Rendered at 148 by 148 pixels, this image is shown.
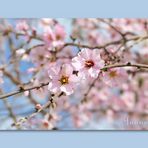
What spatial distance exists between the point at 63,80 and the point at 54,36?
2.76ft

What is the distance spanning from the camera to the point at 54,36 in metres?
2.87

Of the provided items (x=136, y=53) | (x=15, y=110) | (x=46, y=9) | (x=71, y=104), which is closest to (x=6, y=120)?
(x=15, y=110)

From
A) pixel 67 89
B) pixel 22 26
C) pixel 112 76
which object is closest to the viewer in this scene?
pixel 67 89

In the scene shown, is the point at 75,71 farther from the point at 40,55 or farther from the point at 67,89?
the point at 40,55

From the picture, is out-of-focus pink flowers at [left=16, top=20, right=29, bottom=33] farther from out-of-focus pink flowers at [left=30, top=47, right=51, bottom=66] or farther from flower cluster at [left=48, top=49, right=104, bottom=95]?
flower cluster at [left=48, top=49, right=104, bottom=95]

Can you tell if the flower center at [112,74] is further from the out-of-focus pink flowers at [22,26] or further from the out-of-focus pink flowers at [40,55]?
the out-of-focus pink flowers at [22,26]

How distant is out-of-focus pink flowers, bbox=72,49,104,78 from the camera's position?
1.98 m

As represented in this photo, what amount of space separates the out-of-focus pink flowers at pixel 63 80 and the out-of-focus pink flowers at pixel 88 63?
3 centimetres

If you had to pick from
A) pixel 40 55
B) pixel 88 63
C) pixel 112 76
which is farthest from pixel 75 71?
pixel 40 55

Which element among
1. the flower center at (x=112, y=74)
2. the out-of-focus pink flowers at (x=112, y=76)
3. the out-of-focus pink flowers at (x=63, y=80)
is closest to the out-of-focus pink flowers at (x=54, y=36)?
the out-of-focus pink flowers at (x=112, y=76)

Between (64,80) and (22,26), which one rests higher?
(22,26)

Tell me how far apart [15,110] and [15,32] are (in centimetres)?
43

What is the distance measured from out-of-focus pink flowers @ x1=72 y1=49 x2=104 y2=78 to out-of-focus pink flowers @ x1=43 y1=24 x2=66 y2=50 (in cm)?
78

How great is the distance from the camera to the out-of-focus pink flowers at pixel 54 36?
2824 millimetres
